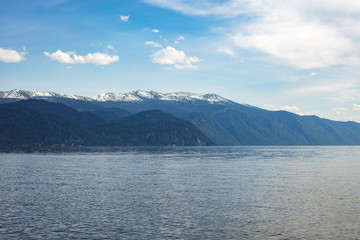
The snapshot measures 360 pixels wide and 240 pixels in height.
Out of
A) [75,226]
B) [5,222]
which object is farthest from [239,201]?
[5,222]

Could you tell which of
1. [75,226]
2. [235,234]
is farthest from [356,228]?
[75,226]

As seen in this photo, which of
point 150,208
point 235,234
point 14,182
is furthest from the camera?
point 14,182

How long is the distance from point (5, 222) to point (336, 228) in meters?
38.4

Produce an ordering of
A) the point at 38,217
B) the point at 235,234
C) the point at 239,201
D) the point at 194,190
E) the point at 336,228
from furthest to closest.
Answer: the point at 194,190 < the point at 239,201 < the point at 38,217 < the point at 336,228 < the point at 235,234

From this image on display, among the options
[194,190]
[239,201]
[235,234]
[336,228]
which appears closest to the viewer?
[235,234]

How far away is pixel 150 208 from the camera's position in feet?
167

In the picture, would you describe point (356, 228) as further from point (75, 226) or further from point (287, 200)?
point (75, 226)

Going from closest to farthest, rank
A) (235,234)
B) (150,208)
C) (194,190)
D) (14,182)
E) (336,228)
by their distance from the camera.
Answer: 1. (235,234)
2. (336,228)
3. (150,208)
4. (194,190)
5. (14,182)

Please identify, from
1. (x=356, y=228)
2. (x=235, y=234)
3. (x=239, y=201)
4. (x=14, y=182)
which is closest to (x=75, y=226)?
(x=235, y=234)

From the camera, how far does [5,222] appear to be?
40969mm

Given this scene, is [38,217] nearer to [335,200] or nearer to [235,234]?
[235,234]

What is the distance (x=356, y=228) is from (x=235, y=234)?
14.4 m

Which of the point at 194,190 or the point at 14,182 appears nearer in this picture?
the point at 194,190

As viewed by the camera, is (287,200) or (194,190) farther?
(194,190)
